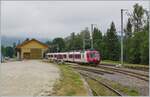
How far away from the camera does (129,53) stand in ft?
205

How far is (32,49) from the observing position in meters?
99.8

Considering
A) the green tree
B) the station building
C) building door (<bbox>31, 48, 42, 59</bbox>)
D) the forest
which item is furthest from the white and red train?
the station building

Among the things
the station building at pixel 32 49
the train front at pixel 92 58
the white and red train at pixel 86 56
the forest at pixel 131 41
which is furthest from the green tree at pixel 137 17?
the train front at pixel 92 58

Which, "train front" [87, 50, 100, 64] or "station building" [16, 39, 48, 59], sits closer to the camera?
"train front" [87, 50, 100, 64]

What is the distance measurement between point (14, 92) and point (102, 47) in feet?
219

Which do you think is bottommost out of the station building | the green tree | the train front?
the train front

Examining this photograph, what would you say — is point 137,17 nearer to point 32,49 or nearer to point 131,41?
point 131,41

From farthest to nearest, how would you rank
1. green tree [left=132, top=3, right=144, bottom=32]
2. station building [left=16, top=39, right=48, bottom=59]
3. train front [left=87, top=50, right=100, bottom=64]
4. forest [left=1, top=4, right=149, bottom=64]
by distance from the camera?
1. station building [left=16, top=39, right=48, bottom=59]
2. green tree [left=132, top=3, right=144, bottom=32]
3. forest [left=1, top=4, right=149, bottom=64]
4. train front [left=87, top=50, right=100, bottom=64]

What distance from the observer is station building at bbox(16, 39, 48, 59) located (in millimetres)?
97812

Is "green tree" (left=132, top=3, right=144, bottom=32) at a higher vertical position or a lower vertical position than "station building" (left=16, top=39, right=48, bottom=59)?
higher

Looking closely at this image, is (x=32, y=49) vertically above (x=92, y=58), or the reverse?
(x=32, y=49)

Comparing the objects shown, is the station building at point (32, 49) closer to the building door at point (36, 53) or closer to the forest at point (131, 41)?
the building door at point (36, 53)

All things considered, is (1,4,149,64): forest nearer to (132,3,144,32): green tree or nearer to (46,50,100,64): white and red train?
(132,3,144,32): green tree

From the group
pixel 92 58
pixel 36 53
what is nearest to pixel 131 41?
pixel 92 58
